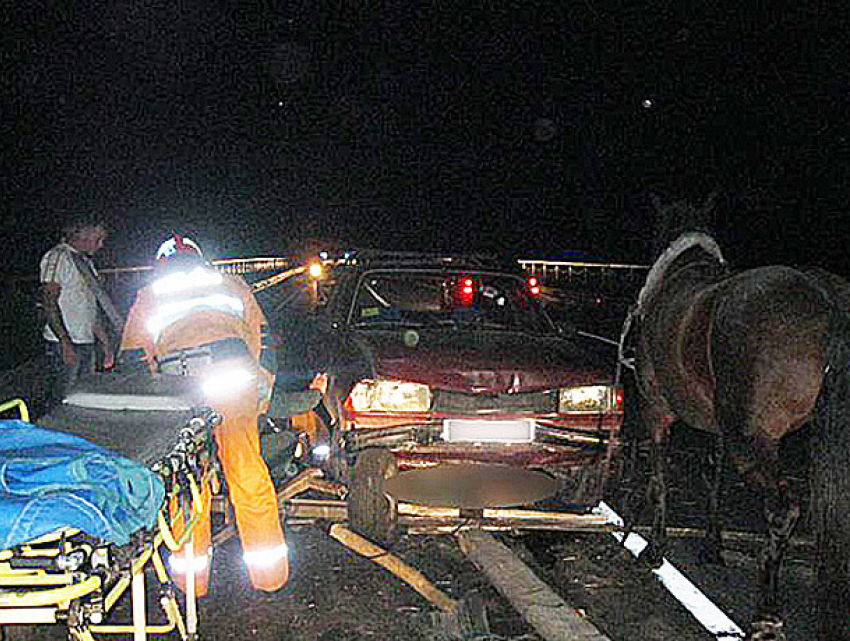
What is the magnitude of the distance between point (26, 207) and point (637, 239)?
49317 millimetres

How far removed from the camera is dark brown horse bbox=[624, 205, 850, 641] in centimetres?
450

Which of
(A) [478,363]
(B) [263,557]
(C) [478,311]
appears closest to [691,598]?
(A) [478,363]

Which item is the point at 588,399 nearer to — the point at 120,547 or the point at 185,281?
the point at 185,281

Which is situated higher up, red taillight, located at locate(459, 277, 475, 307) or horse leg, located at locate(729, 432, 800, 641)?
red taillight, located at locate(459, 277, 475, 307)

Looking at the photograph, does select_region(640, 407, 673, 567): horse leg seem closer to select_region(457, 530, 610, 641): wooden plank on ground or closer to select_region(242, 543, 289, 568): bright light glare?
select_region(457, 530, 610, 641): wooden plank on ground

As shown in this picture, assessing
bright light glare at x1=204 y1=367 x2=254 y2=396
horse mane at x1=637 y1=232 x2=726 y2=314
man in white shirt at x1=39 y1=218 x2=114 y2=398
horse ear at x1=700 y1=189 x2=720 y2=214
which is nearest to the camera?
bright light glare at x1=204 y1=367 x2=254 y2=396

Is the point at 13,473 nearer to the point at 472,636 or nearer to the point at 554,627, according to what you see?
the point at 472,636

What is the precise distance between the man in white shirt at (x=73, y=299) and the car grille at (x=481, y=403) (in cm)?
338

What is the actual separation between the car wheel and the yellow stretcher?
44.3 inches

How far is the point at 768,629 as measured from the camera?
4750mm

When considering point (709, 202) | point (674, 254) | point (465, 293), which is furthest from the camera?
point (465, 293)

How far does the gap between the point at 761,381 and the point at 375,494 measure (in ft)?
7.85

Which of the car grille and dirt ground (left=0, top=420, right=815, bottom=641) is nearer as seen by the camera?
dirt ground (left=0, top=420, right=815, bottom=641)

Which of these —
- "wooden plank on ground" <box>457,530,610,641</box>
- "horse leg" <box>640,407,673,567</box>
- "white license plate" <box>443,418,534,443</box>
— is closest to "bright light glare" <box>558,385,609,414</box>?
"white license plate" <box>443,418,534,443</box>
